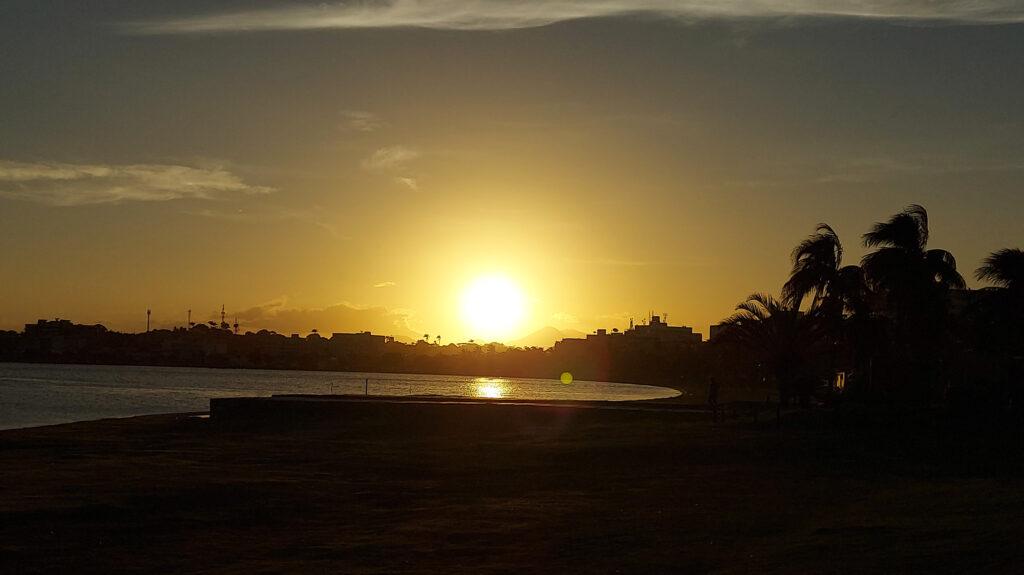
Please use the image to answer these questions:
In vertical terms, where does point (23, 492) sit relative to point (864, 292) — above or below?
below

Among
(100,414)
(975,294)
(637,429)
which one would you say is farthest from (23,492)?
(100,414)

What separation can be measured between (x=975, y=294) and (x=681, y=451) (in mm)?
24599

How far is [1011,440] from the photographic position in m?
28.5

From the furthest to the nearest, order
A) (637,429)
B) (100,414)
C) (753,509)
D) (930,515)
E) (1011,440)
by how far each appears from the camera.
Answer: (100,414), (637,429), (1011,440), (753,509), (930,515)

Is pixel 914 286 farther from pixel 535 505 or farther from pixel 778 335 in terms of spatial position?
pixel 535 505

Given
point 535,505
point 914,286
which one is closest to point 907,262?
point 914,286

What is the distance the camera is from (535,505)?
20438mm

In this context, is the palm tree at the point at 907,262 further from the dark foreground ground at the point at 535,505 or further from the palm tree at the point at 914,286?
the dark foreground ground at the point at 535,505

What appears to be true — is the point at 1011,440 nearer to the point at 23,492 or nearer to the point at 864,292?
the point at 864,292

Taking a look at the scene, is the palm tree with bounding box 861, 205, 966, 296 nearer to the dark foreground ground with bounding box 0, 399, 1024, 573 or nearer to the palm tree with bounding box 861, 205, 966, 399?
the palm tree with bounding box 861, 205, 966, 399

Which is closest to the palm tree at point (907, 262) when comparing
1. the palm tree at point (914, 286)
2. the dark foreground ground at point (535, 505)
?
the palm tree at point (914, 286)

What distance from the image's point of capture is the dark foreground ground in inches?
584

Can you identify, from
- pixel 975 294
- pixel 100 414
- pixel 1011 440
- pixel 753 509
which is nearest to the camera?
pixel 753 509

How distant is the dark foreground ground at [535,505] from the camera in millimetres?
14828
